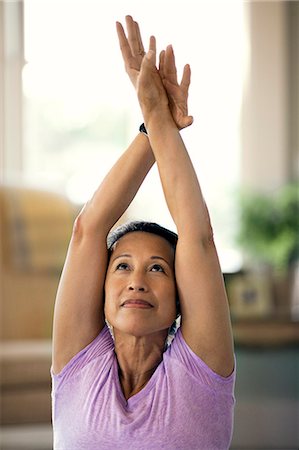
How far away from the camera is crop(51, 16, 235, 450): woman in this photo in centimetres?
124

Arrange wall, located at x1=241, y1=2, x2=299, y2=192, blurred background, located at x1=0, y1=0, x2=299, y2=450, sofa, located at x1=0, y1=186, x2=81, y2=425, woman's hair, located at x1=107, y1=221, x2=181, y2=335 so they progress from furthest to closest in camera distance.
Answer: wall, located at x1=241, y1=2, x2=299, y2=192
blurred background, located at x1=0, y1=0, x2=299, y2=450
sofa, located at x1=0, y1=186, x2=81, y2=425
woman's hair, located at x1=107, y1=221, x2=181, y2=335

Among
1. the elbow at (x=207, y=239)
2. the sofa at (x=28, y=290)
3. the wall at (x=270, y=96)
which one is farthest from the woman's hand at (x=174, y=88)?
the wall at (x=270, y=96)

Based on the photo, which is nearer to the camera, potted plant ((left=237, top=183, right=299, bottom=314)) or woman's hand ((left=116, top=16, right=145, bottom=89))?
woman's hand ((left=116, top=16, right=145, bottom=89))

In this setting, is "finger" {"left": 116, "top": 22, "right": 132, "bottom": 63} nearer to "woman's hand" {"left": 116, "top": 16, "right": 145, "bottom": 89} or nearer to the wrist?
"woman's hand" {"left": 116, "top": 16, "right": 145, "bottom": 89}

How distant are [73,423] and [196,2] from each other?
5.67 metres

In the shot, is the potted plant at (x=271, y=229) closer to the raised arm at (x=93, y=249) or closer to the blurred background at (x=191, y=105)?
the blurred background at (x=191, y=105)

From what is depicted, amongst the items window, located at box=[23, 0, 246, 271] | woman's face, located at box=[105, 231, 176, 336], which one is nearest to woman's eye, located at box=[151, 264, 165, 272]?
woman's face, located at box=[105, 231, 176, 336]

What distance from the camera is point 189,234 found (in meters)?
1.25

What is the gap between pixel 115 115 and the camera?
6.73m

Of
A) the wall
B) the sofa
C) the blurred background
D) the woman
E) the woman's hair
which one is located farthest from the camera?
the wall

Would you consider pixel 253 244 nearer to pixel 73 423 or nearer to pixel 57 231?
pixel 57 231

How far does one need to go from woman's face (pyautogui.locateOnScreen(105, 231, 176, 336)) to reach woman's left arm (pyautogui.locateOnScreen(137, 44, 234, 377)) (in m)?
0.03

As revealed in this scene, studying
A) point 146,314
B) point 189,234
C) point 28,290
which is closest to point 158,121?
point 189,234

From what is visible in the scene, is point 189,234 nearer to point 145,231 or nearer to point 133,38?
point 145,231
